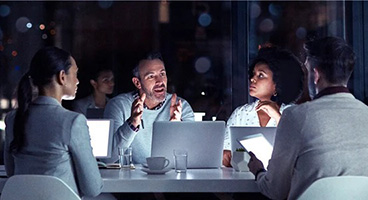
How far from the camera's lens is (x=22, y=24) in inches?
354

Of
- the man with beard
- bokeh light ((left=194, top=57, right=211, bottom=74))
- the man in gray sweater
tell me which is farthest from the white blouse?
bokeh light ((left=194, top=57, right=211, bottom=74))

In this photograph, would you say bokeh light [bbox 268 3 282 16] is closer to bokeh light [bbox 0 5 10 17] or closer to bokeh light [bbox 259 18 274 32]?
bokeh light [bbox 259 18 274 32]

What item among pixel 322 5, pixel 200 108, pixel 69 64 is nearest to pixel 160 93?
pixel 69 64

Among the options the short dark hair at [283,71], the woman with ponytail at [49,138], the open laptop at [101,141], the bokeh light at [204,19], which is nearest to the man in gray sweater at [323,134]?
the woman with ponytail at [49,138]

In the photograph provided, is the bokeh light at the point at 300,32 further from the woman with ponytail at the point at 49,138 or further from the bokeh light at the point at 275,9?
the woman with ponytail at the point at 49,138

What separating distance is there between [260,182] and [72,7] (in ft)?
25.7

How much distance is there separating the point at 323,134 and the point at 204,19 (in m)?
7.89

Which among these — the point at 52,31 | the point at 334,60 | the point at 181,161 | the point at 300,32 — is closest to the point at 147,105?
the point at 181,161

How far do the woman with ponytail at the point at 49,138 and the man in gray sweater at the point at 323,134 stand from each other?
71 cm

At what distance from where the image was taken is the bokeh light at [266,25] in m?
9.14

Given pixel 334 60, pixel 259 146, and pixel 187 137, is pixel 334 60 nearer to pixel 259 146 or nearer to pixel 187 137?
pixel 259 146

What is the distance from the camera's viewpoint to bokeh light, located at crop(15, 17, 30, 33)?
9000 millimetres

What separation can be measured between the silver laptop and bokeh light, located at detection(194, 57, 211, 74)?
6757 mm

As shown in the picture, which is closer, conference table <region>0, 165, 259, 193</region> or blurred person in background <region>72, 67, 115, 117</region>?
conference table <region>0, 165, 259, 193</region>
